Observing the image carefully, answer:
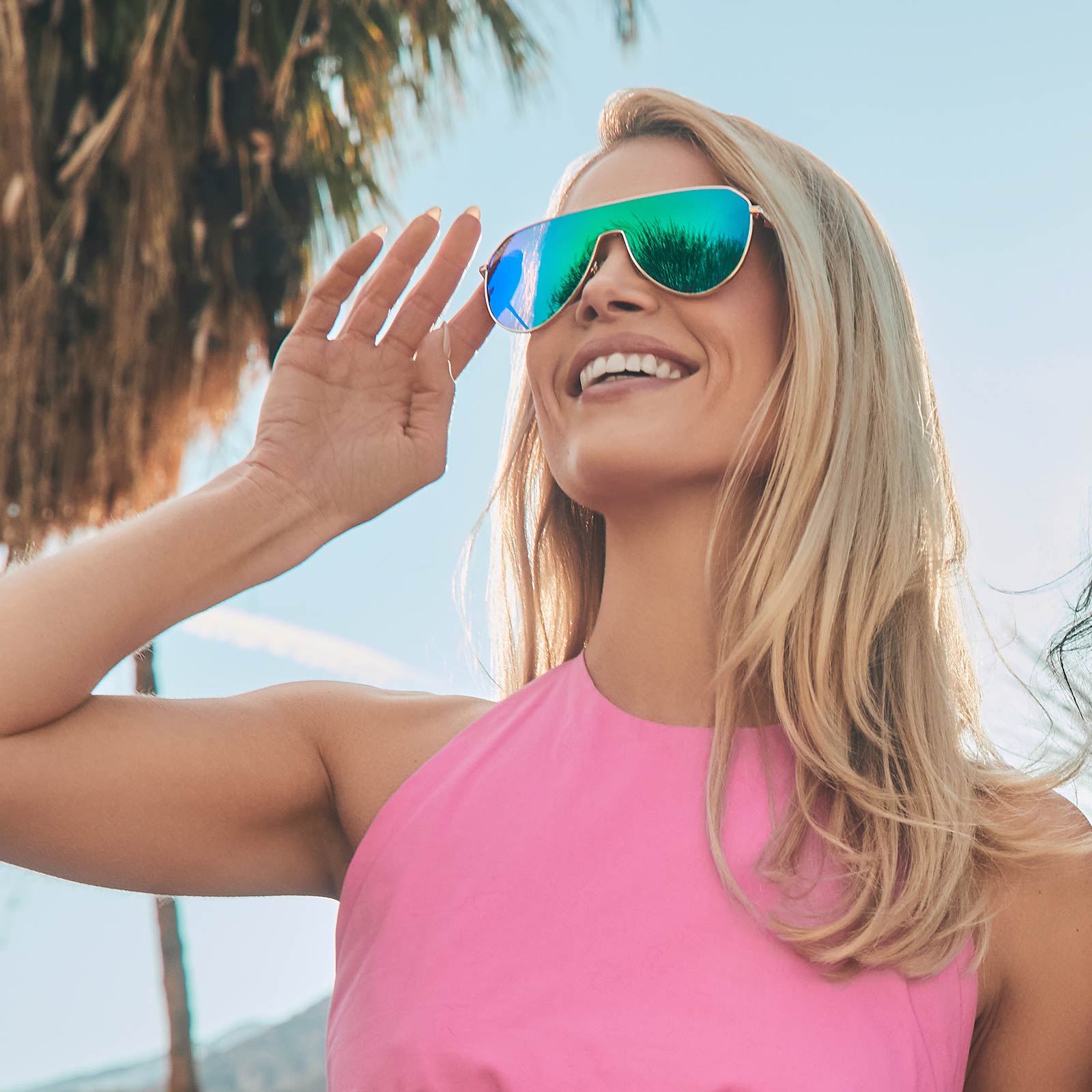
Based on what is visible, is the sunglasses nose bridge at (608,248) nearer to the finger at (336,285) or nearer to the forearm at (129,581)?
the finger at (336,285)

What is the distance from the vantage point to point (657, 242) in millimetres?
1630

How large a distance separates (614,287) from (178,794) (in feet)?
2.72

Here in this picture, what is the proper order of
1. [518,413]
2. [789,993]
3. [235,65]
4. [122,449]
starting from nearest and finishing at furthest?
[789,993], [518,413], [235,65], [122,449]

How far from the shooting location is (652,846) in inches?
57.1

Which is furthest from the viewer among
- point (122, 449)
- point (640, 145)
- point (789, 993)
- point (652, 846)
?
point (122, 449)

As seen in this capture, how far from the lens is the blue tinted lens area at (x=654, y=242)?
162cm

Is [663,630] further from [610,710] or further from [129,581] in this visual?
[129,581]

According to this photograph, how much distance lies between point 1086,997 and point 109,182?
13.0ft

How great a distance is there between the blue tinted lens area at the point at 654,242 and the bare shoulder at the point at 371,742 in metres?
0.55

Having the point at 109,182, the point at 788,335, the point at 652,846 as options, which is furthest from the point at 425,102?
the point at 652,846

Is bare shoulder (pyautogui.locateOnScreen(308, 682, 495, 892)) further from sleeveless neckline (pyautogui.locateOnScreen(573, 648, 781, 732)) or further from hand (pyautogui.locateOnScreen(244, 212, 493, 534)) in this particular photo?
hand (pyautogui.locateOnScreen(244, 212, 493, 534))

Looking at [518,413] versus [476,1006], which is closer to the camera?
[476,1006]

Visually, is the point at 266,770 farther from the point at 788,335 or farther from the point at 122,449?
the point at 122,449

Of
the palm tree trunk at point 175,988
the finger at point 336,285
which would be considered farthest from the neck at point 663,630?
the palm tree trunk at point 175,988
